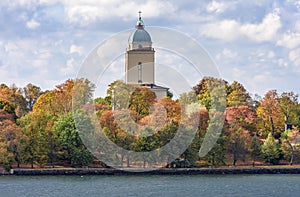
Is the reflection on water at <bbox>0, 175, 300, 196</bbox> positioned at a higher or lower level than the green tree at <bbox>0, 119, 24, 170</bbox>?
lower

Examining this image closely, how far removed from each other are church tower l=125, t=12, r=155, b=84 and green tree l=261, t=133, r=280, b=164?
49.1ft

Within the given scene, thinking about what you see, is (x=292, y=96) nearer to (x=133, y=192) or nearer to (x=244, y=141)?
(x=244, y=141)

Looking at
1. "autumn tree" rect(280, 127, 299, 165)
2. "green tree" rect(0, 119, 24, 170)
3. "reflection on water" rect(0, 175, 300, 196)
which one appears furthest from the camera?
"autumn tree" rect(280, 127, 299, 165)

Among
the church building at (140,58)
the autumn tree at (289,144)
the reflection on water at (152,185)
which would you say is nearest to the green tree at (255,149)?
the autumn tree at (289,144)

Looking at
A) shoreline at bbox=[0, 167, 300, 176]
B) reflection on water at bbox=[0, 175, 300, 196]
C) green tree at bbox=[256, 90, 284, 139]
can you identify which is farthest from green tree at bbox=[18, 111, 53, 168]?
green tree at bbox=[256, 90, 284, 139]

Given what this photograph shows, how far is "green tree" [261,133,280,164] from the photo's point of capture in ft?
199

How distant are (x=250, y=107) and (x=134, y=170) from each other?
59.0 ft

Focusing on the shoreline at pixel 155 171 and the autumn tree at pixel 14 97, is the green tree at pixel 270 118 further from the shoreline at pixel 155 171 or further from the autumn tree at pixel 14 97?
the autumn tree at pixel 14 97

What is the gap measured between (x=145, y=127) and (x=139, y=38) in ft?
56.0

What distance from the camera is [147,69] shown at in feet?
239

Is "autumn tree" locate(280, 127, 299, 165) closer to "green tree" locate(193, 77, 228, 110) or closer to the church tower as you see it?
"green tree" locate(193, 77, 228, 110)

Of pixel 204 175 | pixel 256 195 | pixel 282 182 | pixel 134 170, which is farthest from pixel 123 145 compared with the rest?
pixel 256 195

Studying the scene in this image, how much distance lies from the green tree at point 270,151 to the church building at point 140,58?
14.0 meters

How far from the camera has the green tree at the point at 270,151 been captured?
199ft
